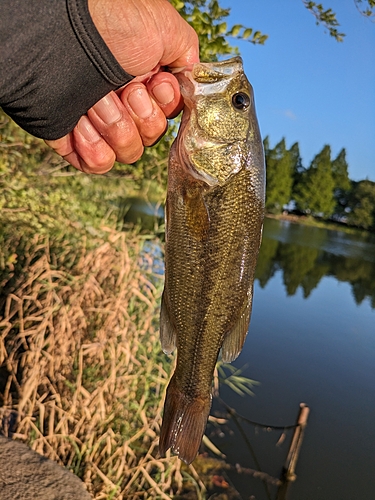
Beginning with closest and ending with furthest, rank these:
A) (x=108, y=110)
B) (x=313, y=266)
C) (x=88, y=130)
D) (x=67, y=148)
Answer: (x=108, y=110) < (x=88, y=130) < (x=67, y=148) < (x=313, y=266)

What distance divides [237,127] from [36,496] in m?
2.58

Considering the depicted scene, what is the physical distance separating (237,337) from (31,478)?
1.95m

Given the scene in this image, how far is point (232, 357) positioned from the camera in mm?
2072

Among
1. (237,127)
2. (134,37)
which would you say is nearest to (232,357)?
(237,127)

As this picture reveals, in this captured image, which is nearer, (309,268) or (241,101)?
(241,101)

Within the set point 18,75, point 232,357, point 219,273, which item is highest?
point 18,75

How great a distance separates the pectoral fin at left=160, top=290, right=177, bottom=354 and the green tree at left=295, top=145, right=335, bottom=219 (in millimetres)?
Answer: 63353

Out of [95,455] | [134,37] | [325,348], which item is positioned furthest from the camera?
[325,348]

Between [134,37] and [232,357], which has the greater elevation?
[134,37]

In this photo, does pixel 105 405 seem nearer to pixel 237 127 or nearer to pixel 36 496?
pixel 36 496

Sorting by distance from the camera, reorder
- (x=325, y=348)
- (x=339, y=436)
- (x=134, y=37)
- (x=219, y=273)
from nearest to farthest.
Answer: (x=134, y=37) → (x=219, y=273) → (x=339, y=436) → (x=325, y=348)

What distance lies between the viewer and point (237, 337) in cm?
→ 205

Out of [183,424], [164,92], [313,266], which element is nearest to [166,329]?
[183,424]

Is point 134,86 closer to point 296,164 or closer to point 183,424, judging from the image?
point 183,424
